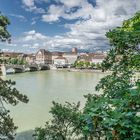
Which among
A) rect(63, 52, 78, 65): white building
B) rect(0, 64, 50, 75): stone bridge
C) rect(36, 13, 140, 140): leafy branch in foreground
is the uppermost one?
rect(36, 13, 140, 140): leafy branch in foreground

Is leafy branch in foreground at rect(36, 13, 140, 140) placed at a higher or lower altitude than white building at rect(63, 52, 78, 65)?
higher

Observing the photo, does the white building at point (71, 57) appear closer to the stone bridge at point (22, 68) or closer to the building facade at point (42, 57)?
the building facade at point (42, 57)

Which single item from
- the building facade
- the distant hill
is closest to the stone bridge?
the building facade

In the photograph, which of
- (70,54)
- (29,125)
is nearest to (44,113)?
(29,125)

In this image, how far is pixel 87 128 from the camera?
2102 mm

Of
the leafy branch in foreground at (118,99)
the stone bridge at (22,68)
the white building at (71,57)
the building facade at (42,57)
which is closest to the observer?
the leafy branch in foreground at (118,99)

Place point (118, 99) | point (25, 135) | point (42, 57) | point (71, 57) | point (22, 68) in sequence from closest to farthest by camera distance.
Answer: point (118, 99)
point (25, 135)
point (22, 68)
point (42, 57)
point (71, 57)

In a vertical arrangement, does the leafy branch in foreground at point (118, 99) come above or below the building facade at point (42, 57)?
above

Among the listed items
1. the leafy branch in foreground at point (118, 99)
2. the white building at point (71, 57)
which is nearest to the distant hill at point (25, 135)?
the leafy branch in foreground at point (118, 99)

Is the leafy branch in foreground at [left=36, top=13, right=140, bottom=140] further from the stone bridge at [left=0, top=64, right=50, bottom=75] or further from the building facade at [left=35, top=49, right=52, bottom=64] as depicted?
the building facade at [left=35, top=49, right=52, bottom=64]

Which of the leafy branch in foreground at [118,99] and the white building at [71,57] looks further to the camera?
the white building at [71,57]

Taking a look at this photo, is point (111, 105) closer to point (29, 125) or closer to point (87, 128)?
point (87, 128)

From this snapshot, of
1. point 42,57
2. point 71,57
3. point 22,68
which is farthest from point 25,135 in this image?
point 71,57

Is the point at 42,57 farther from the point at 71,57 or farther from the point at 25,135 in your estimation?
the point at 25,135
